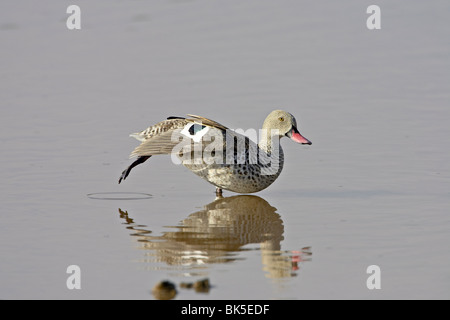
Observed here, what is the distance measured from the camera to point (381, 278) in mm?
6867

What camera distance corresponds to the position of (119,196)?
31.1 ft

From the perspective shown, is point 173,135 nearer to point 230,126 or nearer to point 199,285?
point 230,126

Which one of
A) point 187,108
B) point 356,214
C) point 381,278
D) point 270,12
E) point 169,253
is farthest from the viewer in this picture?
point 270,12

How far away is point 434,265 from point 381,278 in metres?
0.56

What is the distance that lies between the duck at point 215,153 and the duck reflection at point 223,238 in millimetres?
267

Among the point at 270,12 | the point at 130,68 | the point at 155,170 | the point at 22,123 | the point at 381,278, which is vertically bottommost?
the point at 381,278

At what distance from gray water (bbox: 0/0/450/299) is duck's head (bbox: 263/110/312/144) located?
48cm

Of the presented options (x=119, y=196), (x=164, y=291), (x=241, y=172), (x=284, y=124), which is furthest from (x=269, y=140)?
(x=164, y=291)

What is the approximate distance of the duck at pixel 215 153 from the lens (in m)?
9.43

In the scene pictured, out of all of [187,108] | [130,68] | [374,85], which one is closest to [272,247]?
[187,108]

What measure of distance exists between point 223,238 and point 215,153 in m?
1.65

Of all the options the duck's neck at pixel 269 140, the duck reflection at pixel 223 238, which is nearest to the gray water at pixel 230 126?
the duck reflection at pixel 223 238

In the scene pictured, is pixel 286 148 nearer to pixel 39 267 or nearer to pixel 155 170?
pixel 155 170

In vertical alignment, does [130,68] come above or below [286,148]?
above
